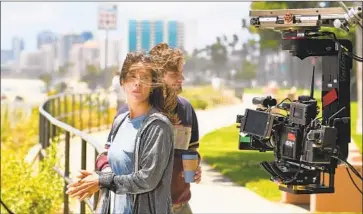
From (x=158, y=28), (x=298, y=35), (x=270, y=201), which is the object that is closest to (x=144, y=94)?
(x=298, y=35)

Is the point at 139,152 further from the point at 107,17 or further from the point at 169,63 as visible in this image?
the point at 107,17

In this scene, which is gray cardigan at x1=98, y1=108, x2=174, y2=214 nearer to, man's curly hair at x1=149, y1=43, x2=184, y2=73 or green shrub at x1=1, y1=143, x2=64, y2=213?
man's curly hair at x1=149, y1=43, x2=184, y2=73

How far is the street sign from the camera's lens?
2361 centimetres

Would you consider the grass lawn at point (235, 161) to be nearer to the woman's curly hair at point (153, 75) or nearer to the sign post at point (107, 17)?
the woman's curly hair at point (153, 75)

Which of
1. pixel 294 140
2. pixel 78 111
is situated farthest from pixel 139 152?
pixel 78 111

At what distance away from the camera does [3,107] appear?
60.8 ft

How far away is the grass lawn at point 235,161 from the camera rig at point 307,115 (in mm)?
6584

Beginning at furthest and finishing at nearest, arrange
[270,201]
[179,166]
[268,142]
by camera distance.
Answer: [270,201], [179,166], [268,142]

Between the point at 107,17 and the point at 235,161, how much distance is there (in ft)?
30.0

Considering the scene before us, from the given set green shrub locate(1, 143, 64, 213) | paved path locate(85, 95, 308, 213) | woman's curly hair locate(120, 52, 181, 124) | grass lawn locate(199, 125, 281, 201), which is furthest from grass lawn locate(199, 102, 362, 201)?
woman's curly hair locate(120, 52, 181, 124)

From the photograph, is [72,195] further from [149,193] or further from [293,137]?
[293,137]

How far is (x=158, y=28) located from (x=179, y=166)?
1321 centimetres

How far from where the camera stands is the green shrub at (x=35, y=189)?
8874mm

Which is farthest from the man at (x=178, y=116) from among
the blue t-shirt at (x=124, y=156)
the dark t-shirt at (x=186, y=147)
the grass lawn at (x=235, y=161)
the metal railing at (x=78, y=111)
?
the grass lawn at (x=235, y=161)
